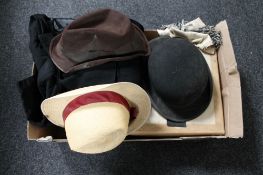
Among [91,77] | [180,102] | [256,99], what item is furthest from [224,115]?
[91,77]

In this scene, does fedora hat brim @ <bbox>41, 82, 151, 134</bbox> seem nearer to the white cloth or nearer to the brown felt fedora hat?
the brown felt fedora hat

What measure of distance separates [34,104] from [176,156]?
0.55 metres

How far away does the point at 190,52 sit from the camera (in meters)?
1.01

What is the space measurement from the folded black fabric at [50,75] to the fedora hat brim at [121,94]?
8 centimetres

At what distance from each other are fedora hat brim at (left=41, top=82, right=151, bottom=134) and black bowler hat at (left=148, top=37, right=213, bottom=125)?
9 cm

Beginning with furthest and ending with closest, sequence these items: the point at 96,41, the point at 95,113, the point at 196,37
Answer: the point at 196,37 → the point at 96,41 → the point at 95,113

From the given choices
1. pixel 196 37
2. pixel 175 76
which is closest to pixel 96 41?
pixel 175 76

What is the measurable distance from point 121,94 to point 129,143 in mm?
419

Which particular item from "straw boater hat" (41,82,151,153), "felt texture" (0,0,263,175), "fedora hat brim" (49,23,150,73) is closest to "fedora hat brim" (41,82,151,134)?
"straw boater hat" (41,82,151,153)

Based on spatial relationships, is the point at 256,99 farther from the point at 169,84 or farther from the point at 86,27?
the point at 86,27

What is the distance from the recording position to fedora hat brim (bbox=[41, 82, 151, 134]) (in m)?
0.86

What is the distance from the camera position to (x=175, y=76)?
984 millimetres

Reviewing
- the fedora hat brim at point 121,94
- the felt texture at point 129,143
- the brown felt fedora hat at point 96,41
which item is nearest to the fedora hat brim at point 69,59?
the brown felt fedora hat at point 96,41

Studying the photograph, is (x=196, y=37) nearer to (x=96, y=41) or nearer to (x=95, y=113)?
(x=96, y=41)
